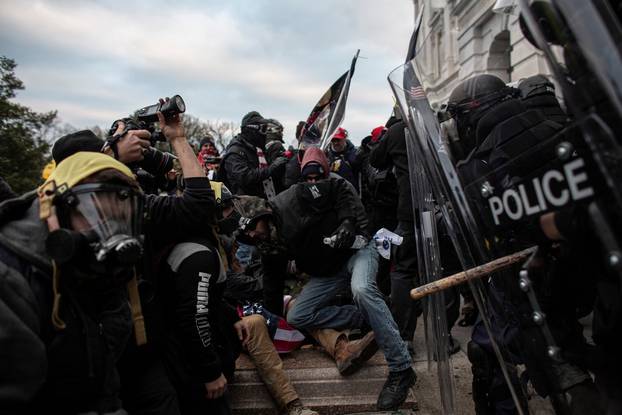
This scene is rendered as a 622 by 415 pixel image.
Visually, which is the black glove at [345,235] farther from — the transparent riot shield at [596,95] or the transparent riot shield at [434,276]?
the transparent riot shield at [596,95]

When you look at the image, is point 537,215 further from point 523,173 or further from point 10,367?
point 10,367

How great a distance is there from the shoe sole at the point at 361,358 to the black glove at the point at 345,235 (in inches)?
28.6

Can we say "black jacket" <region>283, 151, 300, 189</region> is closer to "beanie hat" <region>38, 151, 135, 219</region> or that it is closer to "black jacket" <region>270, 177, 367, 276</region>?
"black jacket" <region>270, 177, 367, 276</region>

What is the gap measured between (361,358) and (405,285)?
2.62 ft

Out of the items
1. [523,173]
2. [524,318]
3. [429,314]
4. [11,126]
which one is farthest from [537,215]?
[11,126]

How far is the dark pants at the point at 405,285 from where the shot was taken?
3785 millimetres

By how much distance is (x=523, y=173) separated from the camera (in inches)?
40.9

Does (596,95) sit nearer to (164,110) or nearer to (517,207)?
(517,207)

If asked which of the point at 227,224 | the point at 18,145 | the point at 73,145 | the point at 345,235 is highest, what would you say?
the point at 18,145

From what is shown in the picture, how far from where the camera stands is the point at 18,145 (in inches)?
340

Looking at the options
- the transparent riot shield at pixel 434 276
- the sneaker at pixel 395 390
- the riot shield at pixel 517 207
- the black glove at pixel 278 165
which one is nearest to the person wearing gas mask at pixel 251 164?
the black glove at pixel 278 165

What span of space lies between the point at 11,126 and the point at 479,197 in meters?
9.89

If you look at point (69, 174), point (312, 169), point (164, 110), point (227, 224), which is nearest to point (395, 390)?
point (227, 224)

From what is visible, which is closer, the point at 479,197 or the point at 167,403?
the point at 479,197
